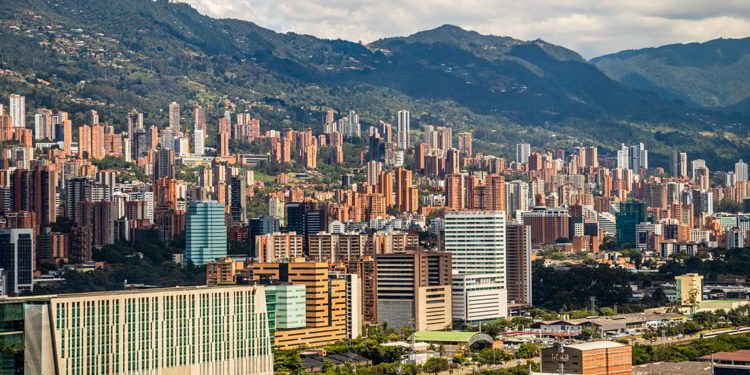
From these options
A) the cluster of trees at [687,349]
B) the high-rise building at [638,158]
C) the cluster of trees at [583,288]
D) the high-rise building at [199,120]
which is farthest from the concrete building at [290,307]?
the high-rise building at [638,158]

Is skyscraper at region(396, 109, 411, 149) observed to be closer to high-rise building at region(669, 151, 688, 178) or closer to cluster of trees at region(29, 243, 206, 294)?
high-rise building at region(669, 151, 688, 178)

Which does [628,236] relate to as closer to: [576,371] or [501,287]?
[501,287]

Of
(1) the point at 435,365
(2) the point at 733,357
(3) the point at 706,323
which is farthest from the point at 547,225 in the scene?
→ (2) the point at 733,357

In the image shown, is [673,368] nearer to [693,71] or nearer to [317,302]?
[317,302]

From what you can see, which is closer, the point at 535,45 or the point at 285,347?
the point at 285,347

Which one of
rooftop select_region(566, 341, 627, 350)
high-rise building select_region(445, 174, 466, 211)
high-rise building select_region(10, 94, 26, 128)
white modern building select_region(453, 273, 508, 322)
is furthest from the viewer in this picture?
high-rise building select_region(10, 94, 26, 128)

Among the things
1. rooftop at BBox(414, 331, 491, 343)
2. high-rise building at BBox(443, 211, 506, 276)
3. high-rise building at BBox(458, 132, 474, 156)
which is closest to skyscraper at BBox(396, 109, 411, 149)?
high-rise building at BBox(458, 132, 474, 156)

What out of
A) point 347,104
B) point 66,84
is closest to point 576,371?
point 66,84
